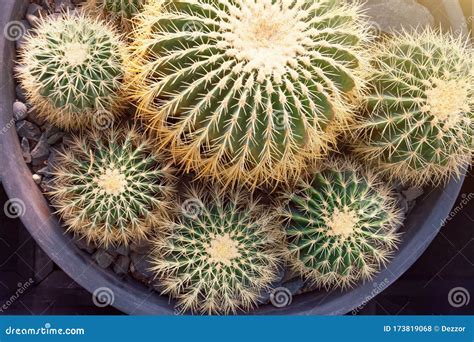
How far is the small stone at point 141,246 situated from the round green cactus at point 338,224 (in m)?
0.39

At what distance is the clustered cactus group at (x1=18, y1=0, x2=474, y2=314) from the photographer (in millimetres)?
1177

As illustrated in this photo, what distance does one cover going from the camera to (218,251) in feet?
4.48

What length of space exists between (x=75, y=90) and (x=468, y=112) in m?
0.95

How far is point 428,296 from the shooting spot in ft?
6.40

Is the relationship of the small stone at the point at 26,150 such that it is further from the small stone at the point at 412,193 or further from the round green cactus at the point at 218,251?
the small stone at the point at 412,193

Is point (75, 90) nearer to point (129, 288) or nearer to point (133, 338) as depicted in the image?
point (129, 288)

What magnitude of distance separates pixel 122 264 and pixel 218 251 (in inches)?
15.0

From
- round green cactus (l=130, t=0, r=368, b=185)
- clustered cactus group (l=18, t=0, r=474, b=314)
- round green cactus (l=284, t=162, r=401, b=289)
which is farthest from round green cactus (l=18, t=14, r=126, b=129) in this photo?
round green cactus (l=284, t=162, r=401, b=289)

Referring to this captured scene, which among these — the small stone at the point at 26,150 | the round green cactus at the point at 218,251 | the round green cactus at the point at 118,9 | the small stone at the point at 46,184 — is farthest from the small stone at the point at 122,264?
the round green cactus at the point at 118,9

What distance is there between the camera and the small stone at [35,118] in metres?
1.57

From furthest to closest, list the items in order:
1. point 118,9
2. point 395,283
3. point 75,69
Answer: point 395,283
point 118,9
point 75,69

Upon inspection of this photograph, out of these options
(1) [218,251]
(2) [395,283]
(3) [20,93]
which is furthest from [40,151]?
(2) [395,283]

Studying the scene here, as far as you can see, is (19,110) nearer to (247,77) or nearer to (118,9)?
(118,9)

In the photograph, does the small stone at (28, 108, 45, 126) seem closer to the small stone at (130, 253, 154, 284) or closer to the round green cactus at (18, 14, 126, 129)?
the round green cactus at (18, 14, 126, 129)
